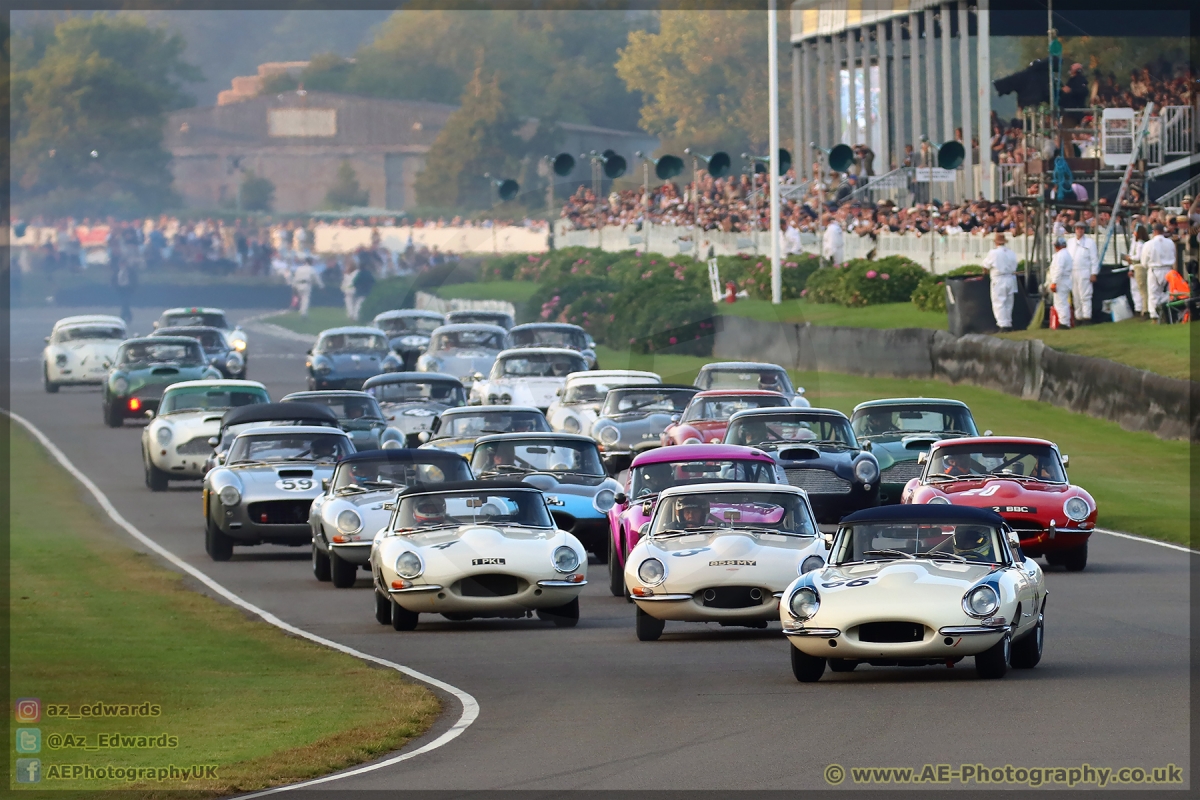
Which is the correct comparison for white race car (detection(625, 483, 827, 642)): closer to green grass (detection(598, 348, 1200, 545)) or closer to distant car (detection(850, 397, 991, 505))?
distant car (detection(850, 397, 991, 505))

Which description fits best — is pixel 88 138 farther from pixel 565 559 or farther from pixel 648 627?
pixel 648 627

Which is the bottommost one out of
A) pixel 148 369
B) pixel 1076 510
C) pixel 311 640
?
pixel 311 640

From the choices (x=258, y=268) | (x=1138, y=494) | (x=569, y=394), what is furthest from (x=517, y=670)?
(x=258, y=268)

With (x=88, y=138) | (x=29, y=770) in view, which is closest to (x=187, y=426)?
(x=29, y=770)

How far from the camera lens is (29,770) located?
13.2 metres

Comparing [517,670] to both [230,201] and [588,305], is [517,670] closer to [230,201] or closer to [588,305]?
[588,305]

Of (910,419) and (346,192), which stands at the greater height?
(346,192)

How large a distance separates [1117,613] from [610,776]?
310 inches

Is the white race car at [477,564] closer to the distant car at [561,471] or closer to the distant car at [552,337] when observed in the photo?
the distant car at [561,471]

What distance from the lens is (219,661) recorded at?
17797 millimetres

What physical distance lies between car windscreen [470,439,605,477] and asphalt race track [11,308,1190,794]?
1545mm

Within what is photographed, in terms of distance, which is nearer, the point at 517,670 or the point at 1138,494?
the point at 517,670

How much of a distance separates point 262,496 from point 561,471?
3101mm
